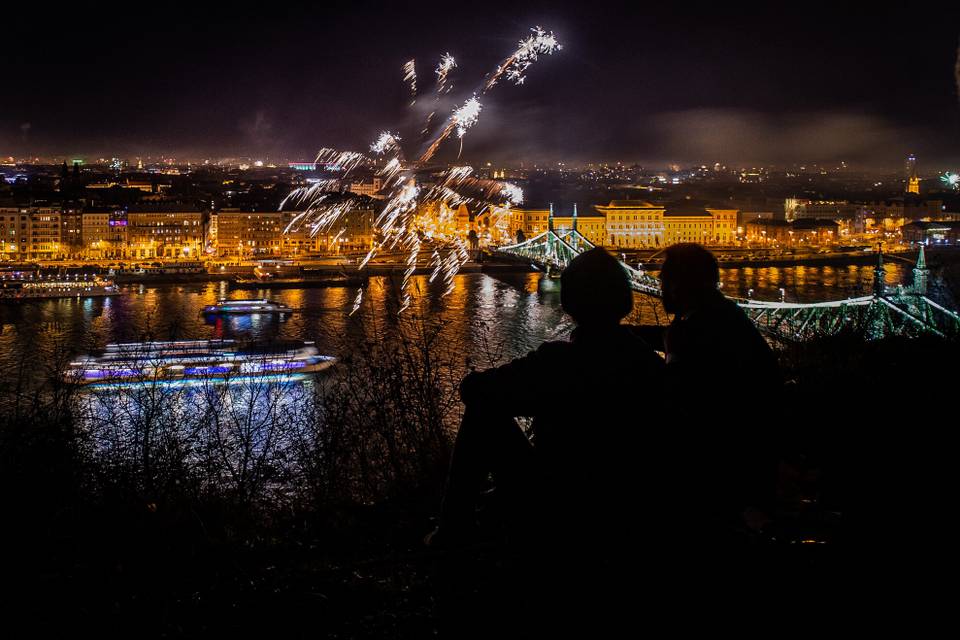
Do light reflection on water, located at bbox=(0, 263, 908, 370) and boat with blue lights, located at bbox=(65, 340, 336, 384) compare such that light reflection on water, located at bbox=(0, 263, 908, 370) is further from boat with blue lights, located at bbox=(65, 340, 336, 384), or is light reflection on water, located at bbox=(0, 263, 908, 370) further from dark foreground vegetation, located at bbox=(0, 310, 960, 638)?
dark foreground vegetation, located at bbox=(0, 310, 960, 638)

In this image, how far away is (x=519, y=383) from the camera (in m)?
0.48

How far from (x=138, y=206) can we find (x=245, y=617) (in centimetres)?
2168

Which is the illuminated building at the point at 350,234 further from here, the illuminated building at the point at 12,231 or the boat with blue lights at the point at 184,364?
the boat with blue lights at the point at 184,364

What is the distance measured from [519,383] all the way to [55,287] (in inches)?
529

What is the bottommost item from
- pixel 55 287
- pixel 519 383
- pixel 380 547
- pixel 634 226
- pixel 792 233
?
pixel 380 547

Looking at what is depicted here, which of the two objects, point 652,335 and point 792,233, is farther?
Answer: point 792,233

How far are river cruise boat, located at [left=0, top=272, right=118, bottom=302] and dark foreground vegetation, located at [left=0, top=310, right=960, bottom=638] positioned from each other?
11.5 metres

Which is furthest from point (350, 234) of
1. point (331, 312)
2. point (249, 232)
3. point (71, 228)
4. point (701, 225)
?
point (701, 225)

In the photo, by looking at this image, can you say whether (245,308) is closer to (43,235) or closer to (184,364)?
(184,364)

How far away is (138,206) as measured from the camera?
2031cm

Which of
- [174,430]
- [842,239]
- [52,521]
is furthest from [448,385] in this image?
[842,239]

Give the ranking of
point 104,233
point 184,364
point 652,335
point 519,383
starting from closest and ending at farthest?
point 519,383 → point 652,335 → point 184,364 → point 104,233

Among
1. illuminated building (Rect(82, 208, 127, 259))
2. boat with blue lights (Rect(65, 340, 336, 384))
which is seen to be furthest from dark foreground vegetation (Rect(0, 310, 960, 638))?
illuminated building (Rect(82, 208, 127, 259))

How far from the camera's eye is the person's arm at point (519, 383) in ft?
1.57
